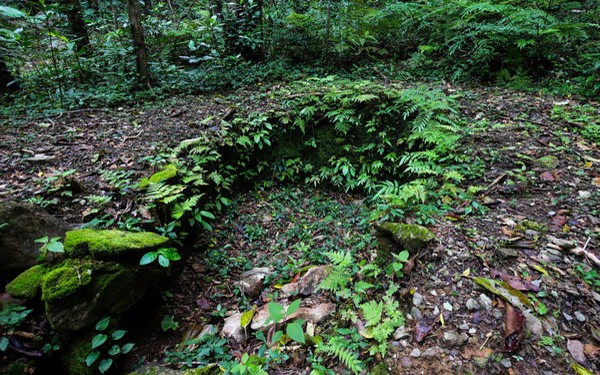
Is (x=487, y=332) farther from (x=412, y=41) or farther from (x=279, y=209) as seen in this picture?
(x=412, y=41)

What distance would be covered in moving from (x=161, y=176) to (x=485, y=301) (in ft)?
12.5

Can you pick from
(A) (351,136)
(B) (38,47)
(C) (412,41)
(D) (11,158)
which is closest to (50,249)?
(D) (11,158)

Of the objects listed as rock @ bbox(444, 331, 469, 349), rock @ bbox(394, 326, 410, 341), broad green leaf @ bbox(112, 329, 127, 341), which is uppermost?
rock @ bbox(444, 331, 469, 349)

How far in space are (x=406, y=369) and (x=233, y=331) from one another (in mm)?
1762

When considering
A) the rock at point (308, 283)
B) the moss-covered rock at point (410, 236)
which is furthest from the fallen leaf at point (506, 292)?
the rock at point (308, 283)

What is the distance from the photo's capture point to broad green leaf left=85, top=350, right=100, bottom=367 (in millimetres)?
2543

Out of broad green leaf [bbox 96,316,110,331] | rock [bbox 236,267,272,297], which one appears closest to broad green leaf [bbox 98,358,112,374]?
broad green leaf [bbox 96,316,110,331]

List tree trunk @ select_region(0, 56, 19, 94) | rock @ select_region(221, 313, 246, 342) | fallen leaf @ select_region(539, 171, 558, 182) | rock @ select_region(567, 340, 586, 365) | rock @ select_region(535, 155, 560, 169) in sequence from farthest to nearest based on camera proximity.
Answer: tree trunk @ select_region(0, 56, 19, 94) < rock @ select_region(535, 155, 560, 169) < fallen leaf @ select_region(539, 171, 558, 182) < rock @ select_region(221, 313, 246, 342) < rock @ select_region(567, 340, 586, 365)

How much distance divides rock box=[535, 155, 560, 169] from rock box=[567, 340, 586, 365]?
2.52 metres

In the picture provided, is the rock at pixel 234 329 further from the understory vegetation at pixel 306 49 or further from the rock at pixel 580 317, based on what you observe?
the understory vegetation at pixel 306 49

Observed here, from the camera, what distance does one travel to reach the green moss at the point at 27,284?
2635 millimetres

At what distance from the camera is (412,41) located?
812 centimetres

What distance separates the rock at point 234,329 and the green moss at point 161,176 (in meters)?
1.94

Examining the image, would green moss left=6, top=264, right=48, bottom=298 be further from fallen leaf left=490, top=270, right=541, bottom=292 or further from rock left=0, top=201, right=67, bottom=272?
fallen leaf left=490, top=270, right=541, bottom=292
